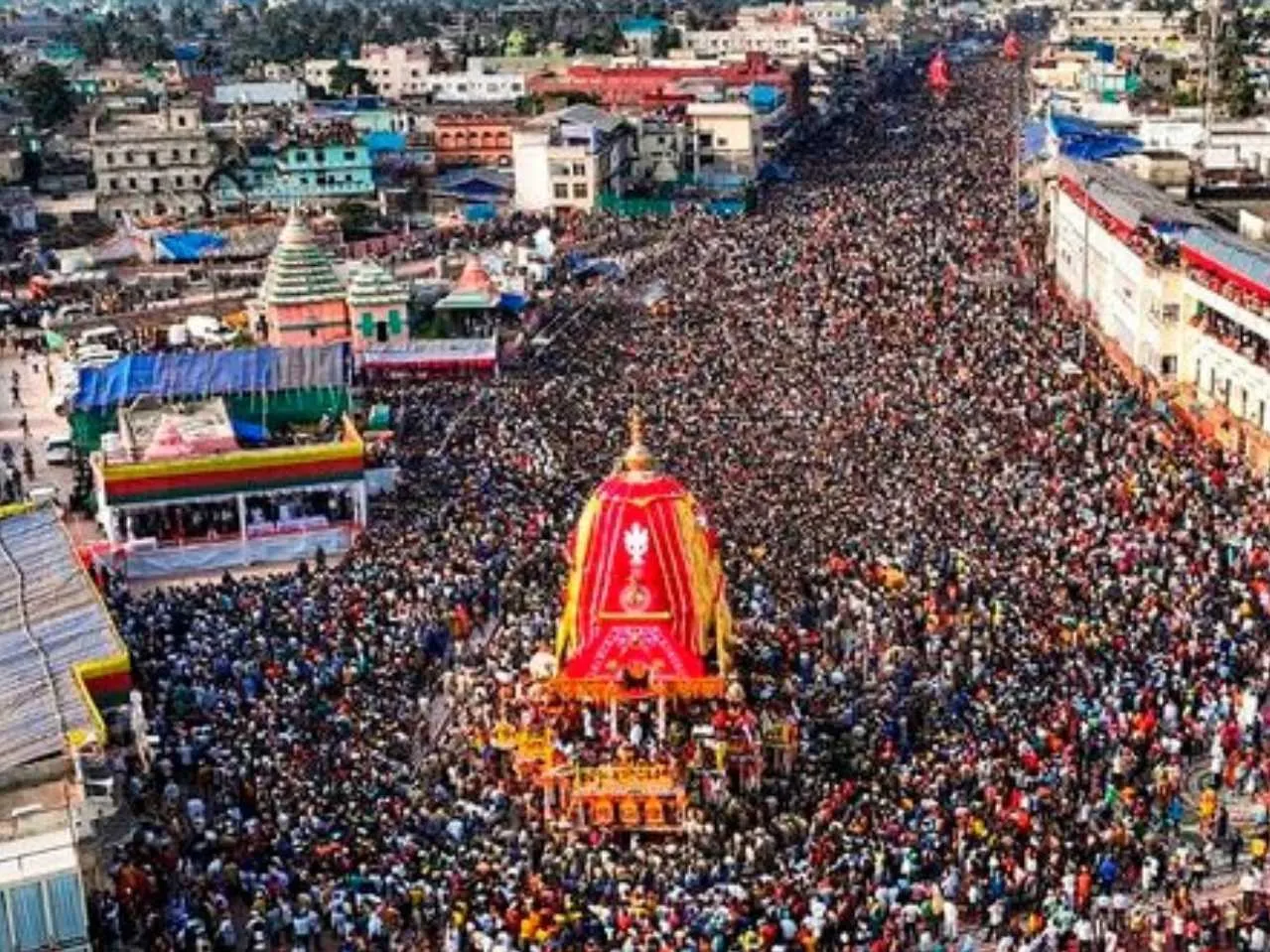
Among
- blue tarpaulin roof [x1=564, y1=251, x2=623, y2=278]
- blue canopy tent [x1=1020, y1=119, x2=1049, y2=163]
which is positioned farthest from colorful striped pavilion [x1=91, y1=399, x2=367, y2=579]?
blue canopy tent [x1=1020, y1=119, x2=1049, y2=163]

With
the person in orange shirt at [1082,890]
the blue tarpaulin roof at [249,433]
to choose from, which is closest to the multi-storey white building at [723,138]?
the blue tarpaulin roof at [249,433]

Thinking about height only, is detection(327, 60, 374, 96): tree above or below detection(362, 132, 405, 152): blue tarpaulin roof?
above

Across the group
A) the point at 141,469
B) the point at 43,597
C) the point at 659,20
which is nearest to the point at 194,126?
the point at 141,469

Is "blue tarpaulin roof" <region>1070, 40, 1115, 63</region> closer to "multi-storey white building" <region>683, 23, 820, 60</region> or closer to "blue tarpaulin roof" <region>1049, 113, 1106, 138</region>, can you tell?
"multi-storey white building" <region>683, 23, 820, 60</region>

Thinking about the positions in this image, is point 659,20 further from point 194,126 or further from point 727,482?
point 727,482

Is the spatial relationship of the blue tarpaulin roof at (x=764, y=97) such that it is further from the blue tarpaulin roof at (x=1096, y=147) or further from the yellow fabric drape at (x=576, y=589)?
the yellow fabric drape at (x=576, y=589)

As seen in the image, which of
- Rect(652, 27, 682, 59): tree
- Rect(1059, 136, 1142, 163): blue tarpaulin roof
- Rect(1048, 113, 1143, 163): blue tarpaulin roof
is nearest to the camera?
Rect(1059, 136, 1142, 163): blue tarpaulin roof
